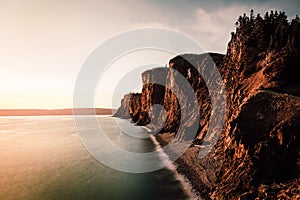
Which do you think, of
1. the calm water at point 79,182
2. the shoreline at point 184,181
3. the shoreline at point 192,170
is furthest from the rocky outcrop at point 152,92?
the calm water at point 79,182

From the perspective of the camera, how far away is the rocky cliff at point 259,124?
13.6m

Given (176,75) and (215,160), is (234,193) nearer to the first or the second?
(215,160)

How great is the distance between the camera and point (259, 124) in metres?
15.2

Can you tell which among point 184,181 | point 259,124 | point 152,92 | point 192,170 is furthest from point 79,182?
point 152,92

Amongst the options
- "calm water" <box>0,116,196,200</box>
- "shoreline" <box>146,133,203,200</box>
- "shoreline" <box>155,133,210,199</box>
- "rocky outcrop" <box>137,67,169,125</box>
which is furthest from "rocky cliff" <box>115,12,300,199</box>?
"rocky outcrop" <box>137,67,169,125</box>

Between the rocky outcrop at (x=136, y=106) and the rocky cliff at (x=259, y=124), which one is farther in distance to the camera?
the rocky outcrop at (x=136, y=106)

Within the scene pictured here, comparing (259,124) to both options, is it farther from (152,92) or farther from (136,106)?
(136,106)

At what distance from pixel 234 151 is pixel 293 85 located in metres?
8.10

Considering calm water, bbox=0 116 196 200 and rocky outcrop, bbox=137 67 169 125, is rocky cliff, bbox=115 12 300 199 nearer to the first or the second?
calm water, bbox=0 116 196 200

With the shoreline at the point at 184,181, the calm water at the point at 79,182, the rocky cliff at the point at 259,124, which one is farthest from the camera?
the calm water at the point at 79,182

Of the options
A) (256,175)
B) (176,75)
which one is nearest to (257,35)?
(256,175)

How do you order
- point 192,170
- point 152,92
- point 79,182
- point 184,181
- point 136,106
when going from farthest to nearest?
point 136,106, point 152,92, point 192,170, point 79,182, point 184,181

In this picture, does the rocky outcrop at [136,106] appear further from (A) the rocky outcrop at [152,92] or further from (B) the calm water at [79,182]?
(B) the calm water at [79,182]

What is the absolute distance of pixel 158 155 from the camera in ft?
120
